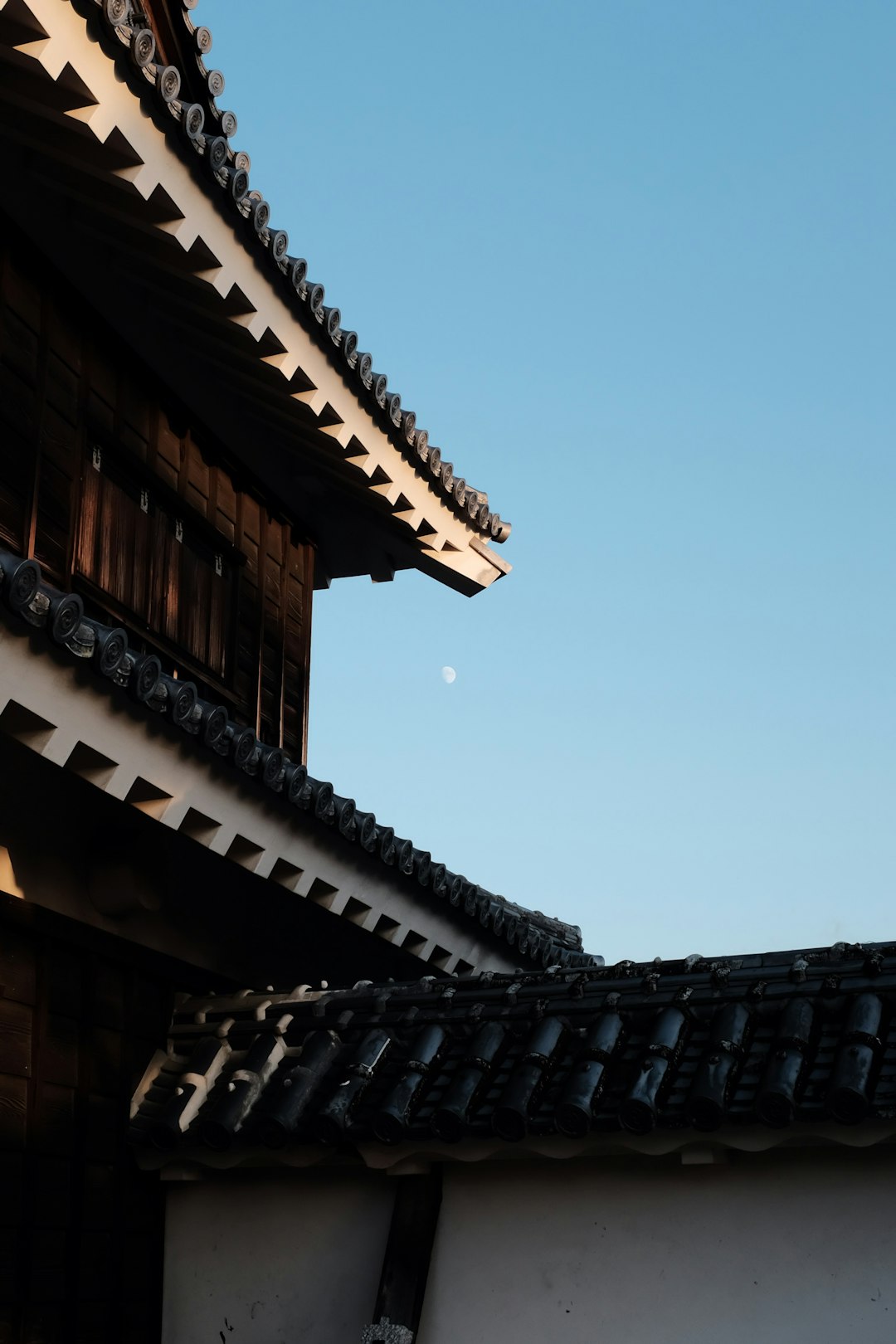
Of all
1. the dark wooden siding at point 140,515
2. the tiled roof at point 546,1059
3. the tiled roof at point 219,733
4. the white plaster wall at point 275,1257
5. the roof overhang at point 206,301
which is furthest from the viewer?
the dark wooden siding at point 140,515

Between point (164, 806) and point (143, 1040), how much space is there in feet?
6.10

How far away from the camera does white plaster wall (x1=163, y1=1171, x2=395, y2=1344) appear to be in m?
6.36

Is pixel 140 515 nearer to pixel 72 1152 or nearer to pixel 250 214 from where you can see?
pixel 250 214

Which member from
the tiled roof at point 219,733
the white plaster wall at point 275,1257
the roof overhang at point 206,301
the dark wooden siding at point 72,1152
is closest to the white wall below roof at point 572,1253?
the white plaster wall at point 275,1257

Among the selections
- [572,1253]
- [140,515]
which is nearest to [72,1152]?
[572,1253]

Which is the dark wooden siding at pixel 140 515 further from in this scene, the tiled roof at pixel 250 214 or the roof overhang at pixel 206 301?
the tiled roof at pixel 250 214

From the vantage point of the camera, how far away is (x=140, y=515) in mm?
8250

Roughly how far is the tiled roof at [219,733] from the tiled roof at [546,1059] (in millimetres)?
848

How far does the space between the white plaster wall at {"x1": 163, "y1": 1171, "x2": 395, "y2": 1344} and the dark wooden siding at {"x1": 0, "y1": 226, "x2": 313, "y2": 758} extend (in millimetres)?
3123

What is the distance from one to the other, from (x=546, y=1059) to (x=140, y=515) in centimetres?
408

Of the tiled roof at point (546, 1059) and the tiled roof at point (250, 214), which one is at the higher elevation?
the tiled roof at point (250, 214)

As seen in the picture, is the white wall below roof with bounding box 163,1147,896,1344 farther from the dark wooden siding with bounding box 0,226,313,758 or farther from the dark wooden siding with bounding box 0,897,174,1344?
the dark wooden siding with bounding box 0,226,313,758

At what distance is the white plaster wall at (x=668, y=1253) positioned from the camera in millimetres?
5473

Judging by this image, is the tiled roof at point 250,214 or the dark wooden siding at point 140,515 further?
the dark wooden siding at point 140,515
